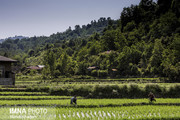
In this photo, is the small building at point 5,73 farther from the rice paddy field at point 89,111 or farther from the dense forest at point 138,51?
the dense forest at point 138,51

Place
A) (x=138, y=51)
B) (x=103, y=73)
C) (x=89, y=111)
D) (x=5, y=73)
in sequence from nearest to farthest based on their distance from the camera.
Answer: (x=89, y=111) → (x=5, y=73) → (x=103, y=73) → (x=138, y=51)

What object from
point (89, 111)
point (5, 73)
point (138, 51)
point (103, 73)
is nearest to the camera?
point (89, 111)

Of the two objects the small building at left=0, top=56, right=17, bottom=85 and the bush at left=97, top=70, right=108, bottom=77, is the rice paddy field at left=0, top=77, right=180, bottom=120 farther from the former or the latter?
the bush at left=97, top=70, right=108, bottom=77

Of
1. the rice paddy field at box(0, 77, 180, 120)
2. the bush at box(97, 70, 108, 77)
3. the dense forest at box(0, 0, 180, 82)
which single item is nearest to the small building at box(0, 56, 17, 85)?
the rice paddy field at box(0, 77, 180, 120)

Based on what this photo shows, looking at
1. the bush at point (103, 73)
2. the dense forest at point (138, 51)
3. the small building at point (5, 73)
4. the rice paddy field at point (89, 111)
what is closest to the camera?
the rice paddy field at point (89, 111)

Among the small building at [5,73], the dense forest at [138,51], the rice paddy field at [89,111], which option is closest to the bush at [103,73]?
the dense forest at [138,51]

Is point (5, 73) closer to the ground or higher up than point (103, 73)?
higher up

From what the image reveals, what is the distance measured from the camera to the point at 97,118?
50.2ft

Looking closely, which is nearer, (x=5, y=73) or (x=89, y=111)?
(x=89, y=111)

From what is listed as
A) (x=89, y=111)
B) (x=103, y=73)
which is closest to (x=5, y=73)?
(x=89, y=111)

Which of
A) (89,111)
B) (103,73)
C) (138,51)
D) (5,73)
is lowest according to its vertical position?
(89,111)

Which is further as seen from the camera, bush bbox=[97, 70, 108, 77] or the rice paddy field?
bush bbox=[97, 70, 108, 77]

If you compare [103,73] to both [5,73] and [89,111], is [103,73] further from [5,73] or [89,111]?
[89,111]

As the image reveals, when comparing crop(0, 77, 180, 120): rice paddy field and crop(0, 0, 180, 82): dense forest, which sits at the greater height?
crop(0, 0, 180, 82): dense forest
